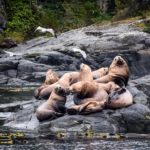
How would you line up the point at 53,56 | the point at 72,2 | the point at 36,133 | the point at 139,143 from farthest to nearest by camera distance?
the point at 72,2
the point at 53,56
the point at 36,133
the point at 139,143

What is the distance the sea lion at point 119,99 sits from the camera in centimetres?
1458

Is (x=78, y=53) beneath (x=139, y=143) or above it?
above

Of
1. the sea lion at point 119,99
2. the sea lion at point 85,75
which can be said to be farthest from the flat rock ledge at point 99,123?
the sea lion at point 85,75

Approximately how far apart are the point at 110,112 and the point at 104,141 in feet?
6.30

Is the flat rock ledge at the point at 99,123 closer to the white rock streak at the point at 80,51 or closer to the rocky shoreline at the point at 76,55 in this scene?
the rocky shoreline at the point at 76,55

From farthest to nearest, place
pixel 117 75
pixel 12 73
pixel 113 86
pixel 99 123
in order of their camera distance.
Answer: pixel 12 73 → pixel 117 75 → pixel 113 86 → pixel 99 123

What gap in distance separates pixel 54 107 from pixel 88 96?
36.4 inches

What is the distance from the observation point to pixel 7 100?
20.2 metres

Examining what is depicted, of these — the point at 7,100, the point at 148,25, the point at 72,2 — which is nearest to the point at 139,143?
the point at 7,100

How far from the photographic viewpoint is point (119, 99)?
1462cm

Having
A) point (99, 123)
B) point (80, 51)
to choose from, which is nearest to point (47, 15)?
point (80, 51)

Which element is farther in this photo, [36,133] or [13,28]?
[13,28]

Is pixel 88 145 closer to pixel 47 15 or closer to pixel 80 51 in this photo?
pixel 80 51

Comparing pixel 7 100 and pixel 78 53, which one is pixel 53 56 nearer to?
pixel 78 53
